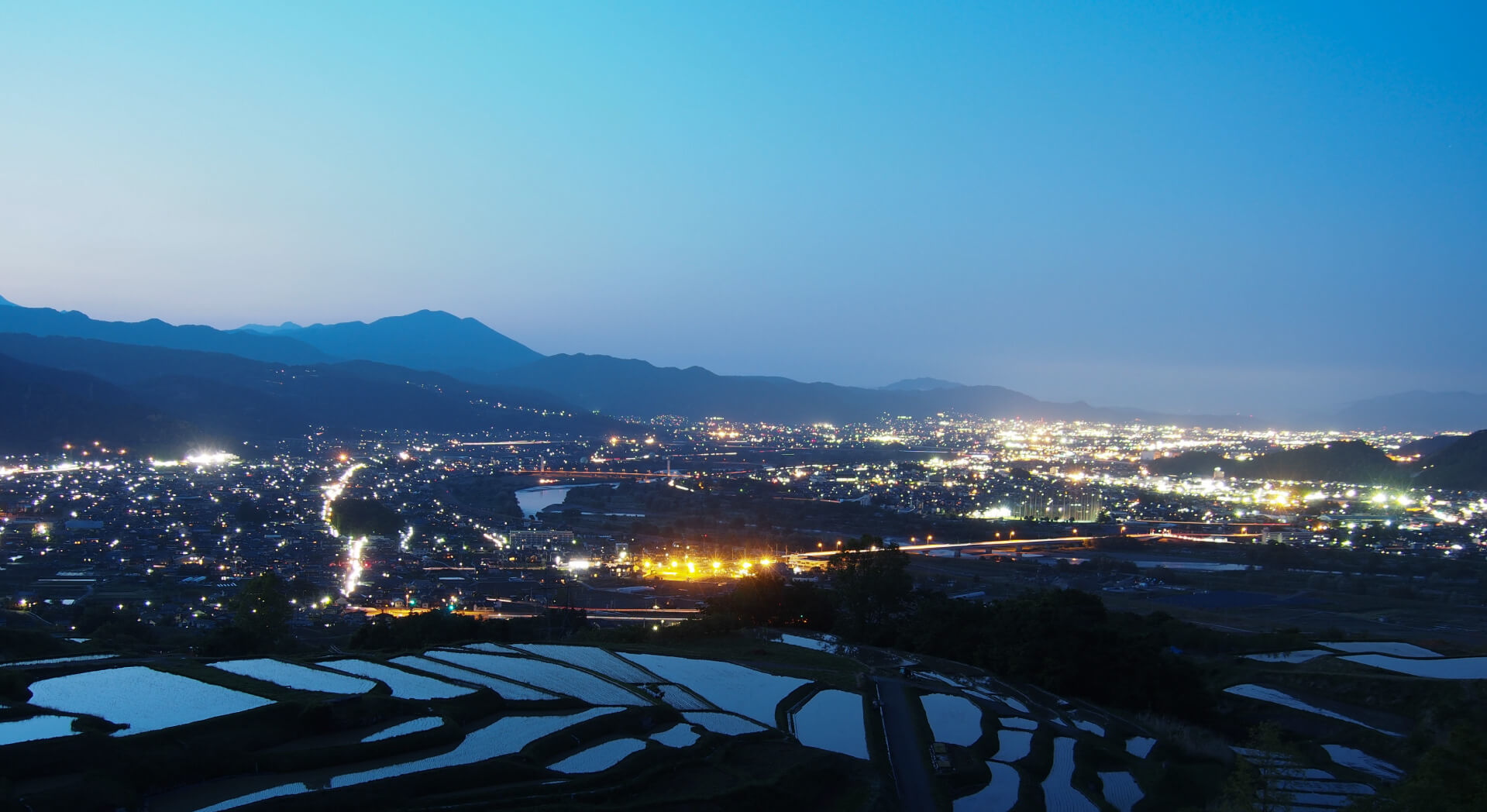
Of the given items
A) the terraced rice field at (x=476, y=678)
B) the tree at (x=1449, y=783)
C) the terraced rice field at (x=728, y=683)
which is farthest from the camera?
the terraced rice field at (x=728, y=683)

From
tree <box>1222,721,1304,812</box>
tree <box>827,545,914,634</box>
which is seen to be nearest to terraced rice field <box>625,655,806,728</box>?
tree <box>1222,721,1304,812</box>

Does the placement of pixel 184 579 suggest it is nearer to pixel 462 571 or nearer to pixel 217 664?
pixel 462 571

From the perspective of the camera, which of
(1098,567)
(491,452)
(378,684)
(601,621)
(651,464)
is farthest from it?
(491,452)

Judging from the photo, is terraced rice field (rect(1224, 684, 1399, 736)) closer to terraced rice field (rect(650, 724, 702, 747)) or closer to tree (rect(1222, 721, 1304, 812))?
tree (rect(1222, 721, 1304, 812))

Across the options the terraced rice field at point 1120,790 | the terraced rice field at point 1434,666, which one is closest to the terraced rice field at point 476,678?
the terraced rice field at point 1120,790

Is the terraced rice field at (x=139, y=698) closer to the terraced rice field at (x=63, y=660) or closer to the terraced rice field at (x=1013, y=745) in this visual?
the terraced rice field at (x=63, y=660)

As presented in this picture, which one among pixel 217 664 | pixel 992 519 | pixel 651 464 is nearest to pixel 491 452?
pixel 651 464
